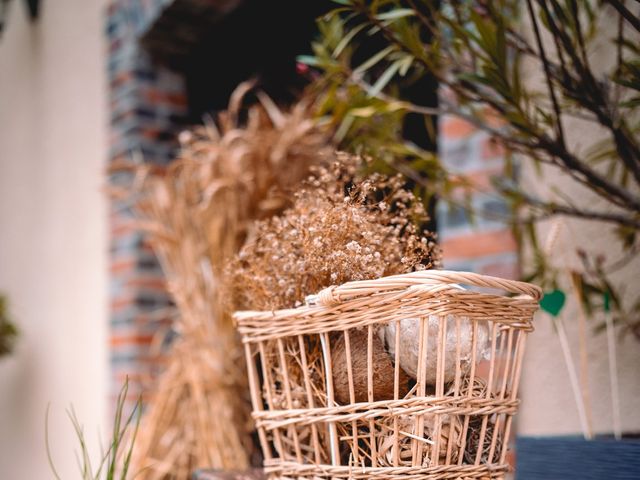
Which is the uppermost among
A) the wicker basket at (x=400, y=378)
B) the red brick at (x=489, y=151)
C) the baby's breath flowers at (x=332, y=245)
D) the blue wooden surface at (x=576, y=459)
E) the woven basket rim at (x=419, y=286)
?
the red brick at (x=489, y=151)

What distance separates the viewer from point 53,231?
312cm

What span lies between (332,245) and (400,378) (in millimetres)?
167

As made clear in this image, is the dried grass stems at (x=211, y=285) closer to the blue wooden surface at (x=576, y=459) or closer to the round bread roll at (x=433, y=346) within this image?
the blue wooden surface at (x=576, y=459)

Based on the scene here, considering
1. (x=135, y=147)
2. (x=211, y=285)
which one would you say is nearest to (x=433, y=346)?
(x=211, y=285)

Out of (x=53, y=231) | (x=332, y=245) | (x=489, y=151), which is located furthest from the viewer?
(x=53, y=231)

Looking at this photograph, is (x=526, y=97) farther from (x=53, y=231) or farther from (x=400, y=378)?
(x=53, y=231)

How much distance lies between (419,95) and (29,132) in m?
2.27

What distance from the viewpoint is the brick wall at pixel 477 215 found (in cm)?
153

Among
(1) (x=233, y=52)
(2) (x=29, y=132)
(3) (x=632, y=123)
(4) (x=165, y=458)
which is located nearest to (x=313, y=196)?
(3) (x=632, y=123)

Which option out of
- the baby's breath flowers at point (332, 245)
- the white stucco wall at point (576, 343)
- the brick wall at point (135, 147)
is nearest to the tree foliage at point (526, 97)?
the white stucco wall at point (576, 343)

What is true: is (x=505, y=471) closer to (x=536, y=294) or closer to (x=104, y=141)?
(x=536, y=294)

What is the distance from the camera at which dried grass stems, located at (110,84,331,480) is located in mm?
1656

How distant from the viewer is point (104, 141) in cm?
275

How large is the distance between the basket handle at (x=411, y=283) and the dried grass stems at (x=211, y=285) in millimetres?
892
